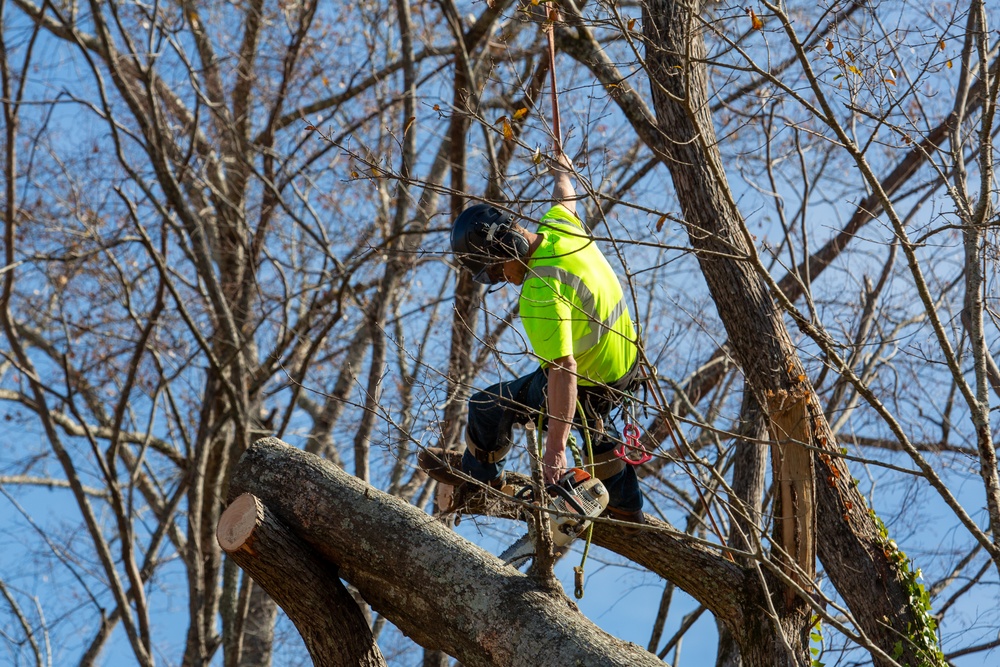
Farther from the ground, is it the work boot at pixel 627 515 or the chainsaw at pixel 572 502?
the work boot at pixel 627 515

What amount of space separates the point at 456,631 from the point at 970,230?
2.65 meters

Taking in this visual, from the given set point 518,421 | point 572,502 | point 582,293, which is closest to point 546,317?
point 582,293

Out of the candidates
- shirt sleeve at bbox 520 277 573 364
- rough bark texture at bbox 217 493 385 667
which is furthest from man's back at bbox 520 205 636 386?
rough bark texture at bbox 217 493 385 667

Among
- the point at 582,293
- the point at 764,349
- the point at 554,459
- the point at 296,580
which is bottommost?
the point at 296,580

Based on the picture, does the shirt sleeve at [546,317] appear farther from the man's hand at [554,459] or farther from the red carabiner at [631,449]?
the red carabiner at [631,449]

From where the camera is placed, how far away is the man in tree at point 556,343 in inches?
154

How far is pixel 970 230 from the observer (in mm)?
3961

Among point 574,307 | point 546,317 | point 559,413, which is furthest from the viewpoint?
point 559,413

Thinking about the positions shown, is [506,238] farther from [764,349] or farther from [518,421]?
[764,349]

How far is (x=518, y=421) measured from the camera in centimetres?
464

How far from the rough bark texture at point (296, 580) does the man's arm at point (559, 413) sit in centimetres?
107

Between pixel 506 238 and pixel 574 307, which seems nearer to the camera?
pixel 574 307

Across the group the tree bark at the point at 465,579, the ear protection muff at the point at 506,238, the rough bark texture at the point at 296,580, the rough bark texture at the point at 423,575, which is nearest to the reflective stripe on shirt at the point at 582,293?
the ear protection muff at the point at 506,238

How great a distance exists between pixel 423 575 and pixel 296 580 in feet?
1.86
